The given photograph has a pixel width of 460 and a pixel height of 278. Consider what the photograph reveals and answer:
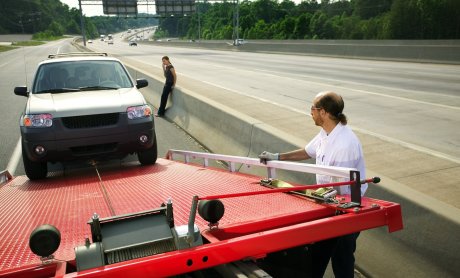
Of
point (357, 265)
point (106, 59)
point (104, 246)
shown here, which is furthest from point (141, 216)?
point (106, 59)

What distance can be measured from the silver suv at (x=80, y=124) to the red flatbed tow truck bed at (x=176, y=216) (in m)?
0.45

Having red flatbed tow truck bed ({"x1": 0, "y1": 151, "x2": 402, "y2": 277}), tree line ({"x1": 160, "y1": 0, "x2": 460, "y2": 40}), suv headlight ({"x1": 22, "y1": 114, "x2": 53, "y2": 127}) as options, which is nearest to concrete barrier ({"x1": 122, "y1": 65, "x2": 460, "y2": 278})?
red flatbed tow truck bed ({"x1": 0, "y1": 151, "x2": 402, "y2": 277})

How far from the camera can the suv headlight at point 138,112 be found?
629cm

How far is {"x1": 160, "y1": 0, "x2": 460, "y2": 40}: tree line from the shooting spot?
76.1 metres

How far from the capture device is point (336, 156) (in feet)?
11.5

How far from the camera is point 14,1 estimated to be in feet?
591

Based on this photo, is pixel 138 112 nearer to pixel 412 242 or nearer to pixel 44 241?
pixel 412 242

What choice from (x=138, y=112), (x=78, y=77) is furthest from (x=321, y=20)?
(x=138, y=112)

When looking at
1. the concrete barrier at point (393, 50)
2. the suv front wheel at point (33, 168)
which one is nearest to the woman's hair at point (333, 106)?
the suv front wheel at point (33, 168)

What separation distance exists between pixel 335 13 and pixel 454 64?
124 m

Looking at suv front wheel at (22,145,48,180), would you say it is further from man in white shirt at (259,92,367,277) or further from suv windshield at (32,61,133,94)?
man in white shirt at (259,92,367,277)

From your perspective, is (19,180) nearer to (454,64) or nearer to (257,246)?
(257,246)

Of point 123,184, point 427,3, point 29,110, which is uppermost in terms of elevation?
point 427,3

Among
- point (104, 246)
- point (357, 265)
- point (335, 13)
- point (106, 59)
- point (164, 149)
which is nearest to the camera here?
point (104, 246)
